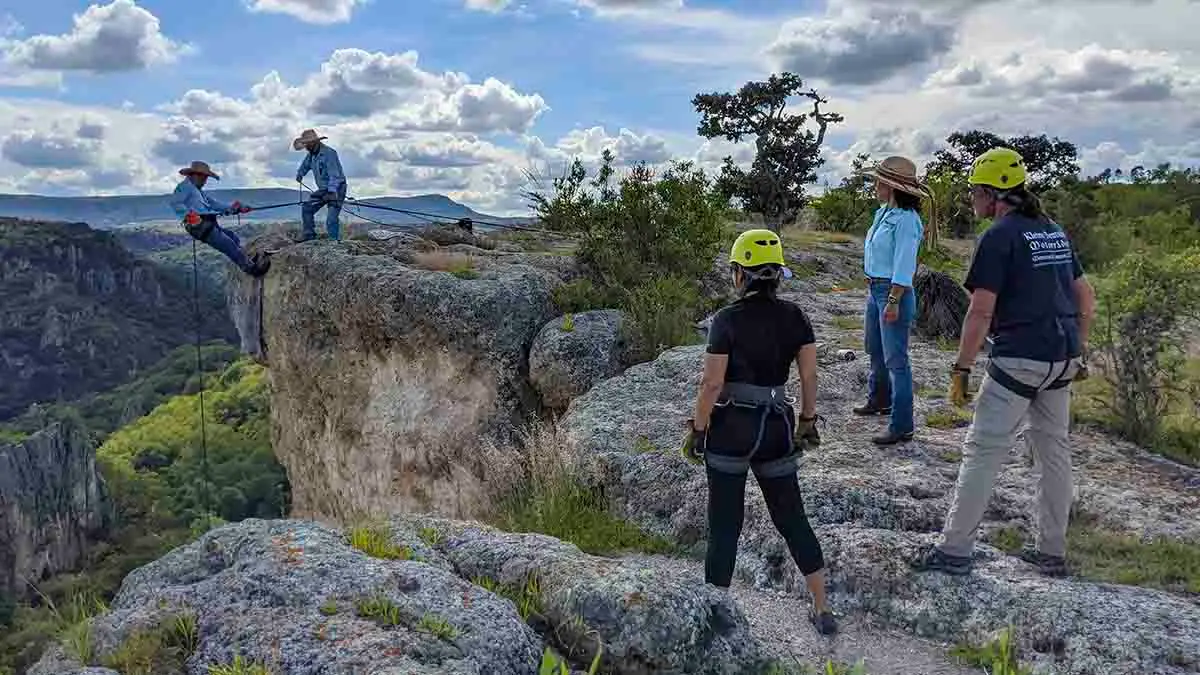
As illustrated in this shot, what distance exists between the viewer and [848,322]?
1386cm

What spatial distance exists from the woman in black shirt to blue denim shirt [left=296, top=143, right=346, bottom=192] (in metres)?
12.3

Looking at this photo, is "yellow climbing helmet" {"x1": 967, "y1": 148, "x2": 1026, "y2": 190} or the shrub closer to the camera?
"yellow climbing helmet" {"x1": 967, "y1": 148, "x2": 1026, "y2": 190}

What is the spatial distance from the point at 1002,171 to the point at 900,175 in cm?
207

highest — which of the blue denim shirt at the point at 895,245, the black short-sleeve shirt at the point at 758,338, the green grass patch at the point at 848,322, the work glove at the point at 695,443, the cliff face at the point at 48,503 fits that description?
the blue denim shirt at the point at 895,245

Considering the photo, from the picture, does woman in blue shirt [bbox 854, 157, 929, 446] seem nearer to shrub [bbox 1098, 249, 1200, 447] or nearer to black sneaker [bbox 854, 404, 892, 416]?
black sneaker [bbox 854, 404, 892, 416]

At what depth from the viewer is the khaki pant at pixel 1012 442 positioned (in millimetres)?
5242

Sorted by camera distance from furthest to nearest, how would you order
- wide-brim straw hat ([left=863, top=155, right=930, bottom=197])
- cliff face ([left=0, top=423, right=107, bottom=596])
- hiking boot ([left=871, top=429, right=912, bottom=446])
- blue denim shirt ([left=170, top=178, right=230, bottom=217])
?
cliff face ([left=0, top=423, right=107, bottom=596]) → blue denim shirt ([left=170, top=178, right=230, bottom=217]) → hiking boot ([left=871, top=429, right=912, bottom=446]) → wide-brim straw hat ([left=863, top=155, right=930, bottom=197])

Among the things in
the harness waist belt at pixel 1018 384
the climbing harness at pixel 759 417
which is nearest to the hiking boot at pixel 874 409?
the harness waist belt at pixel 1018 384

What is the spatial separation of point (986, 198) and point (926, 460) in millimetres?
3121

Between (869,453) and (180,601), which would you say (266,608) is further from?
(869,453)

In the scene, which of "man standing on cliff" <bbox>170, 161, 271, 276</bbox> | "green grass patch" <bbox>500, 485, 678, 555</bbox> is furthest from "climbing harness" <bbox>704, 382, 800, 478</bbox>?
"man standing on cliff" <bbox>170, 161, 271, 276</bbox>

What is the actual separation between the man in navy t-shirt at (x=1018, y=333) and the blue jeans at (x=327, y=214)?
12812 mm

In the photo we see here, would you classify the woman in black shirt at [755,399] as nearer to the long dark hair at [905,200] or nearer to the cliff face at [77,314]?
the long dark hair at [905,200]

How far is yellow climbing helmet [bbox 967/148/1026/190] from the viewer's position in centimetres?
528
